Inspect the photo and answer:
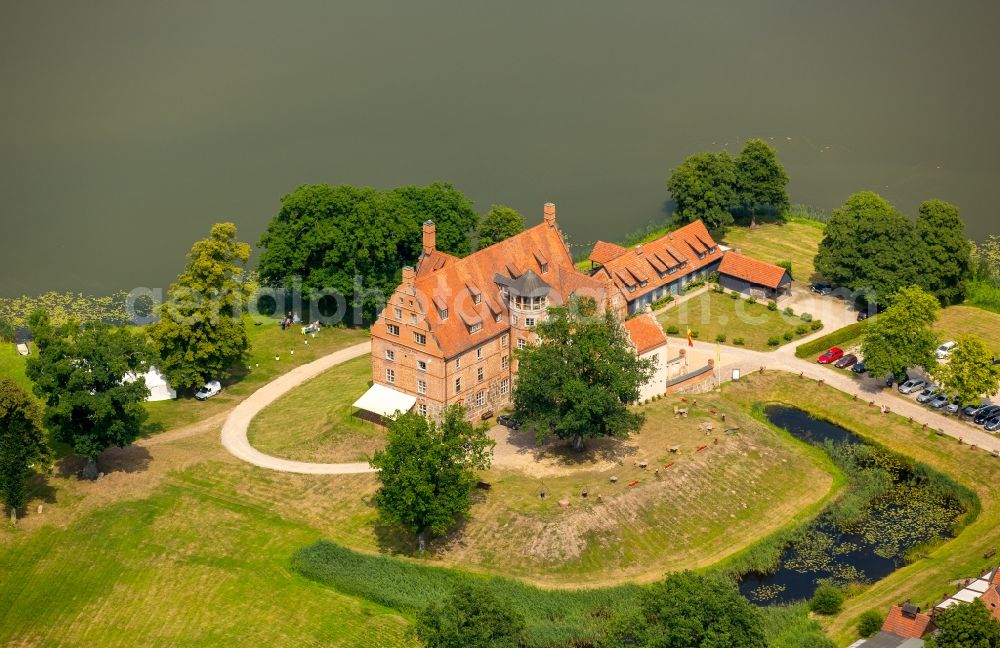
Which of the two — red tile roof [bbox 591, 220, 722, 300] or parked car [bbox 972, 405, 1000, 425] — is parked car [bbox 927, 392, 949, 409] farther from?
red tile roof [bbox 591, 220, 722, 300]

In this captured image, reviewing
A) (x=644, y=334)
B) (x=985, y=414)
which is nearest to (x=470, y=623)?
(x=644, y=334)

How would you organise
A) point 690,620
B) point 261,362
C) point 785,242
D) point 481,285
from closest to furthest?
1. point 690,620
2. point 481,285
3. point 261,362
4. point 785,242

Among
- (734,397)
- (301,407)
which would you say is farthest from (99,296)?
(734,397)

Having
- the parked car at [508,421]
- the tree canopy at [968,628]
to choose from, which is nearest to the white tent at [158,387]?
the parked car at [508,421]

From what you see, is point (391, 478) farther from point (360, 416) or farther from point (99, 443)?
point (99, 443)

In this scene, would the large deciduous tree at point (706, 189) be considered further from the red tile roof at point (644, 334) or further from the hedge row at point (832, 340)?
the red tile roof at point (644, 334)

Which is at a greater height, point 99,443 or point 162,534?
point 99,443

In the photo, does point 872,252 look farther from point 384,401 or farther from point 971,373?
point 384,401
